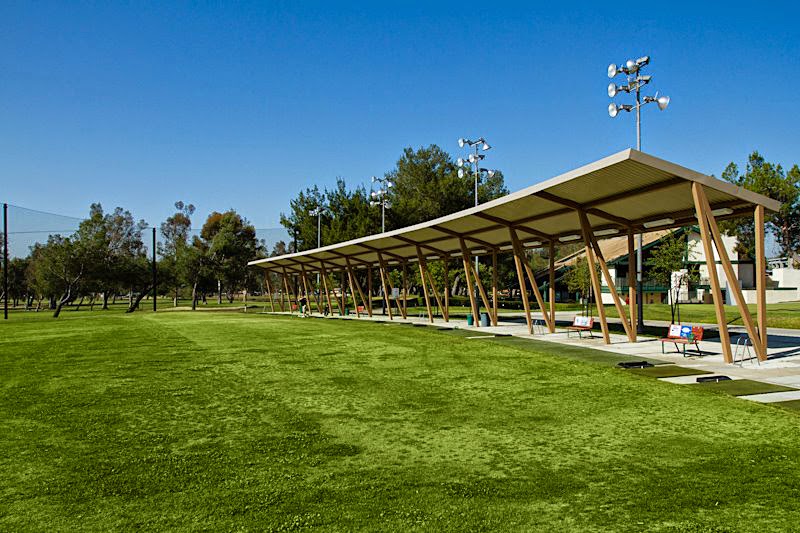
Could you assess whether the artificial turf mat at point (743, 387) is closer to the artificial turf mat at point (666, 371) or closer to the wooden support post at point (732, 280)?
the artificial turf mat at point (666, 371)

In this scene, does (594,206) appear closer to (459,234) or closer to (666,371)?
(666,371)

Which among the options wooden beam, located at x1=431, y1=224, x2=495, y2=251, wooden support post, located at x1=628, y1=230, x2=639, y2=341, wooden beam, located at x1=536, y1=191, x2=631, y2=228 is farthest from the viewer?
wooden beam, located at x1=431, y1=224, x2=495, y2=251

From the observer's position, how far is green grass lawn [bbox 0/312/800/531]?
4.48m

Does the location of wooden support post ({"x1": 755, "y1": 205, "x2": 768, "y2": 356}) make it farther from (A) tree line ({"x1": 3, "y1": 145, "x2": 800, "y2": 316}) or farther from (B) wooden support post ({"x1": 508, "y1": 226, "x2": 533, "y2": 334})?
(A) tree line ({"x1": 3, "y1": 145, "x2": 800, "y2": 316})

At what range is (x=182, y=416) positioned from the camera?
7.88 metres

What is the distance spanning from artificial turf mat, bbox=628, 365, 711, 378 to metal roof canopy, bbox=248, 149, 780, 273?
4172mm

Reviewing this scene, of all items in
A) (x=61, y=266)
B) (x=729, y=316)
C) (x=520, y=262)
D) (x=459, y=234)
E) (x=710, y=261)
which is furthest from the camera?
(x=61, y=266)

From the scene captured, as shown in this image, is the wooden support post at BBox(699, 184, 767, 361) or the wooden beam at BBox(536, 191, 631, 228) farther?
the wooden beam at BBox(536, 191, 631, 228)

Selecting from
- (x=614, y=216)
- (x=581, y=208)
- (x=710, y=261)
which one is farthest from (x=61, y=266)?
(x=710, y=261)

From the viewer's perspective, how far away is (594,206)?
1655cm

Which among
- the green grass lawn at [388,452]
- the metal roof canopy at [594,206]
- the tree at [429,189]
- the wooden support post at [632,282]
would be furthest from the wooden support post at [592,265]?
the tree at [429,189]

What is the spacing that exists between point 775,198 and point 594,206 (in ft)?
118

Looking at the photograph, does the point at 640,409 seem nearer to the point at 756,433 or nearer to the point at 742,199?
the point at 756,433

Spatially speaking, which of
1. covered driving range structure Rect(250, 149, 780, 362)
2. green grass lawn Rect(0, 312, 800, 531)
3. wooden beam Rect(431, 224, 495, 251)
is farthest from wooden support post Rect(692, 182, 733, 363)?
wooden beam Rect(431, 224, 495, 251)
